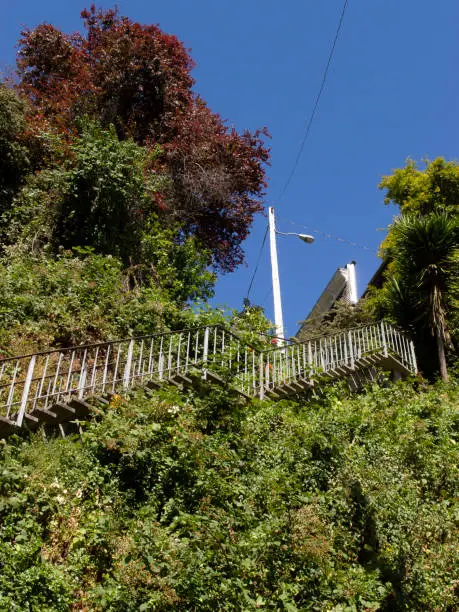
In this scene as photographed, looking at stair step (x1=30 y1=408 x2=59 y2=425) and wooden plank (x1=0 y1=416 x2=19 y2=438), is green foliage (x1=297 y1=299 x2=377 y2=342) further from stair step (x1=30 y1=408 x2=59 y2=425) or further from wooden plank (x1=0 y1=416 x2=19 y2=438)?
wooden plank (x1=0 y1=416 x2=19 y2=438)

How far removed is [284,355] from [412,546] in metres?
4.75

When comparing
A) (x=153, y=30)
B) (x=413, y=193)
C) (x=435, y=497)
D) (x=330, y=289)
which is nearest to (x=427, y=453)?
(x=435, y=497)

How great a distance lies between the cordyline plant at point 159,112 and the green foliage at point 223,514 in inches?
356

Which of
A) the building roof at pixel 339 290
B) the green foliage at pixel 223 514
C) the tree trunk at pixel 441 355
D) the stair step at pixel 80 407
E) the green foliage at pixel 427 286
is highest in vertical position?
the building roof at pixel 339 290

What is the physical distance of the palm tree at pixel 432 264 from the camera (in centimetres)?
1252

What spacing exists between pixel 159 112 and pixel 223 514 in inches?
531

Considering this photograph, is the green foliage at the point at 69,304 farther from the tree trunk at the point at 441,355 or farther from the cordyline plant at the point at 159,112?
the tree trunk at the point at 441,355

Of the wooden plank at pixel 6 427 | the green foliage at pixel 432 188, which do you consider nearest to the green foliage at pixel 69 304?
the wooden plank at pixel 6 427

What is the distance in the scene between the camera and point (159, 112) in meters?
17.2

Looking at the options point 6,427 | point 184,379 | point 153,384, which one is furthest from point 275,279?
point 6,427

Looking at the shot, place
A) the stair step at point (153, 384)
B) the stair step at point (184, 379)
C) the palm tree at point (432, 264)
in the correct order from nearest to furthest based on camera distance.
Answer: the stair step at point (153, 384) → the stair step at point (184, 379) → the palm tree at point (432, 264)

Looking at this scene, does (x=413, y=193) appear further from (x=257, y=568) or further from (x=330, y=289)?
(x=257, y=568)

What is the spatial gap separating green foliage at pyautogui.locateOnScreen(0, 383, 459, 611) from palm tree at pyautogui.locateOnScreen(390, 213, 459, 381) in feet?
15.9

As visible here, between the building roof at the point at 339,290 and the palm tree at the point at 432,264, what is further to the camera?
the building roof at the point at 339,290
